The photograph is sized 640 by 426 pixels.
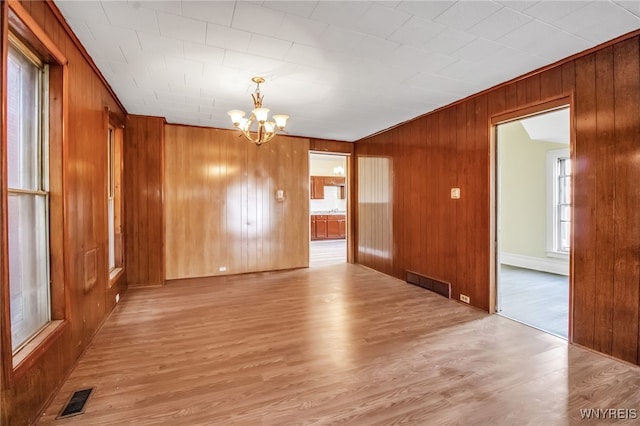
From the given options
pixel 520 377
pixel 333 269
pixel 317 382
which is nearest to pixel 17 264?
pixel 317 382

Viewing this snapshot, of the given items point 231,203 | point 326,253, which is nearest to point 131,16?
point 231,203

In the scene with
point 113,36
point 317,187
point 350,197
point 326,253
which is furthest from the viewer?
point 317,187

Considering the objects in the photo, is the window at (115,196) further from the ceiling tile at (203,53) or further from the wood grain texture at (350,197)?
the wood grain texture at (350,197)

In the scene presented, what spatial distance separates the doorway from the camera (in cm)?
480

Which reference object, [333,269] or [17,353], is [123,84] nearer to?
[17,353]

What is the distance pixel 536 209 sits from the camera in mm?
5961

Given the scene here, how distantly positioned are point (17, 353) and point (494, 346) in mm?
3522

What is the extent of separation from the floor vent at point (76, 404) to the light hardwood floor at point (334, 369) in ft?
0.15

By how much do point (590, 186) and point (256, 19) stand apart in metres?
3.12

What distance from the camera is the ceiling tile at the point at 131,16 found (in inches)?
78.4

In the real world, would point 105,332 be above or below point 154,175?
below

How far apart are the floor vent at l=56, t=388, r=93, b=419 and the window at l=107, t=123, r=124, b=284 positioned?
7.25 feet

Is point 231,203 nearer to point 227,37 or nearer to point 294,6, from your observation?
point 227,37

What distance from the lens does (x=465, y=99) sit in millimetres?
3789
